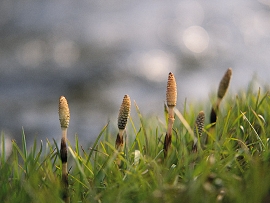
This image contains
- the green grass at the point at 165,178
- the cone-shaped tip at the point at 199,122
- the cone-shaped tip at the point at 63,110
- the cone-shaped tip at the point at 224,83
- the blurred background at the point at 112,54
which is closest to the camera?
the green grass at the point at 165,178

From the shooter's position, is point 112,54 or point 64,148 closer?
point 64,148

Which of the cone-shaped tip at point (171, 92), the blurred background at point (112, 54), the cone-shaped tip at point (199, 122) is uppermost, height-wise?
the cone-shaped tip at point (171, 92)

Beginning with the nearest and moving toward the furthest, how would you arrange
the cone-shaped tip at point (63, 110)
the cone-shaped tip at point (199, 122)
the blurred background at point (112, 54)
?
the cone-shaped tip at point (63, 110) < the cone-shaped tip at point (199, 122) < the blurred background at point (112, 54)

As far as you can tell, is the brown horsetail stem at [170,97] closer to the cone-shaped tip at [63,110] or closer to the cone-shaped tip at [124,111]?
the cone-shaped tip at [124,111]

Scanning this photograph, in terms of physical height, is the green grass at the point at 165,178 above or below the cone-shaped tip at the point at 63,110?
below

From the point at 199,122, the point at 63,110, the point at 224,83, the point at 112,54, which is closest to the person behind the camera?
the point at 63,110

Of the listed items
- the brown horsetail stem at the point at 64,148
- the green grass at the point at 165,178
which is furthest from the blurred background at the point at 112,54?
the brown horsetail stem at the point at 64,148

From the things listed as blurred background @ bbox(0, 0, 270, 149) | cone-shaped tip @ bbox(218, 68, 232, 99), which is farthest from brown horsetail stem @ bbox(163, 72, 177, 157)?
blurred background @ bbox(0, 0, 270, 149)

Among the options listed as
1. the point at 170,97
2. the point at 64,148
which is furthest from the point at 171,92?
the point at 64,148

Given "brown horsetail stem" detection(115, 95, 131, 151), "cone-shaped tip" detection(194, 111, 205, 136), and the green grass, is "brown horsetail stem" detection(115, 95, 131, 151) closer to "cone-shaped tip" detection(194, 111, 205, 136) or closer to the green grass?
the green grass

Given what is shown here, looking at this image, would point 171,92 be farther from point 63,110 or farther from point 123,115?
point 63,110
